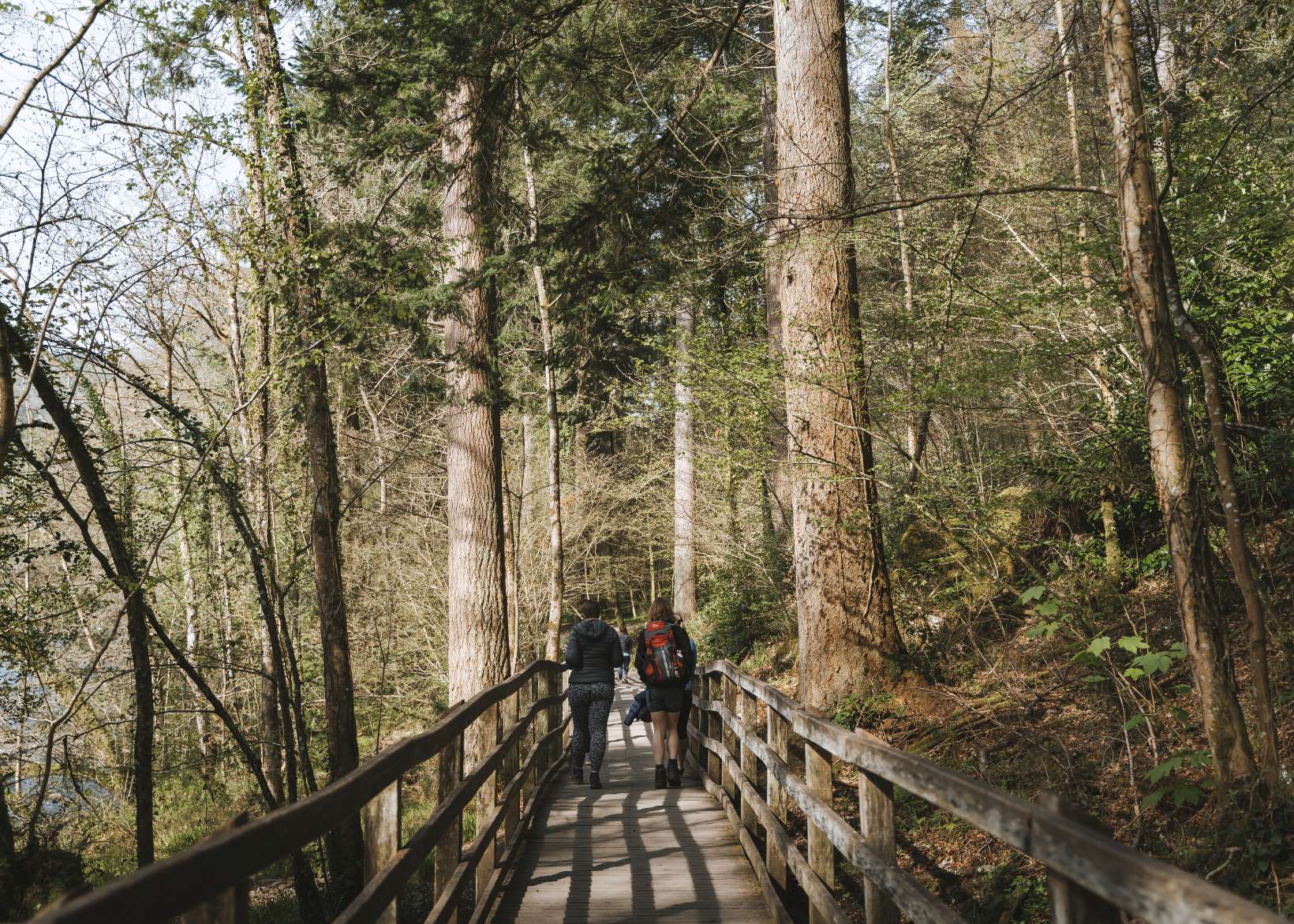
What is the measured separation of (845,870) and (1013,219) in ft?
27.9

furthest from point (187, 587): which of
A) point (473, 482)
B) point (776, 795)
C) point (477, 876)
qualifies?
point (776, 795)

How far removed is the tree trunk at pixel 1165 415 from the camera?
13.9ft

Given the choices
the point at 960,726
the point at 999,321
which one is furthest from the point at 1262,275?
the point at 960,726

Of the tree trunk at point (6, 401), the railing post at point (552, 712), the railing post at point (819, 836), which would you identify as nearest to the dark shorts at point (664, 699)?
the railing post at point (552, 712)

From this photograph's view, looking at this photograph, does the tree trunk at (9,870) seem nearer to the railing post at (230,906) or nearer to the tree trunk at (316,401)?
the tree trunk at (316,401)

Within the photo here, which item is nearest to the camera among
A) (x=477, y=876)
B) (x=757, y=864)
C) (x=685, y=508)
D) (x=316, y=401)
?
(x=477, y=876)

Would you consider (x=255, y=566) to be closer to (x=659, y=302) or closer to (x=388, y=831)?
(x=388, y=831)

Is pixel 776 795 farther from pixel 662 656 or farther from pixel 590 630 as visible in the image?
pixel 590 630

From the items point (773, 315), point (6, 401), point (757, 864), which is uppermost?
point (773, 315)

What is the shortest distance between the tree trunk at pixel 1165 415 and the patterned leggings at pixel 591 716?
220 inches

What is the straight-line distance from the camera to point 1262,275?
23.4ft

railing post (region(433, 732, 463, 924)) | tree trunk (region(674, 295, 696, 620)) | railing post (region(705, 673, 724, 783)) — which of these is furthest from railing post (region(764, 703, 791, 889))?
tree trunk (region(674, 295, 696, 620))

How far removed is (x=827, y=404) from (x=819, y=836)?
4655 millimetres

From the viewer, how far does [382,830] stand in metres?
3.44
